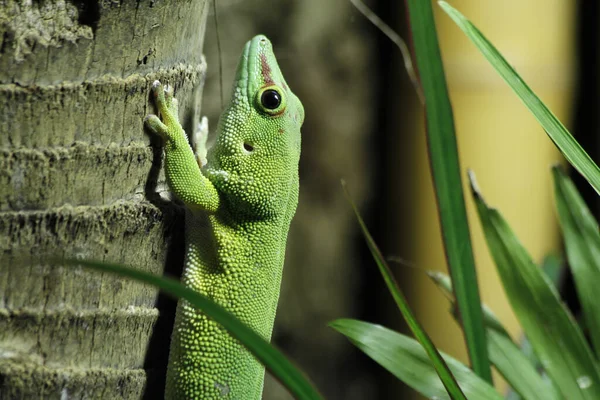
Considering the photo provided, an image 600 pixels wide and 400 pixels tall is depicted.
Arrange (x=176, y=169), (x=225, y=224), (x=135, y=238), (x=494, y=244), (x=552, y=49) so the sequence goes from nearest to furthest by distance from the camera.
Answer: (x=135, y=238) → (x=176, y=169) → (x=225, y=224) → (x=494, y=244) → (x=552, y=49)

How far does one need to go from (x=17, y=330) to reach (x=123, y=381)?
0.25 m

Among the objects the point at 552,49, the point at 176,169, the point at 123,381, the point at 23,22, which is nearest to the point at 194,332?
the point at 123,381

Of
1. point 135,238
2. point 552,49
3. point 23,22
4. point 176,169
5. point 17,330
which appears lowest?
point 17,330

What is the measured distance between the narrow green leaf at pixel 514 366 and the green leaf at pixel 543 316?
4 cm

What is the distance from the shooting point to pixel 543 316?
1674 millimetres

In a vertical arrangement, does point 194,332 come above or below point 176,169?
below

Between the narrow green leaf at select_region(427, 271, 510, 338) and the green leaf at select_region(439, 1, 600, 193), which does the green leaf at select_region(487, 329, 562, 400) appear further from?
the green leaf at select_region(439, 1, 600, 193)

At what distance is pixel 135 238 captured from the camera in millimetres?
1309

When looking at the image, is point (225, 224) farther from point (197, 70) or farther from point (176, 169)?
point (197, 70)

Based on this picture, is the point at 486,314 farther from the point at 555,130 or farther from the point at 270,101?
the point at 270,101

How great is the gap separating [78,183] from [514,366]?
3.71 ft

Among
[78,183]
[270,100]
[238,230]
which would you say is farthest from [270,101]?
[78,183]

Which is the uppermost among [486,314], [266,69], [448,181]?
[266,69]

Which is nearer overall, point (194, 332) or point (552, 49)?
point (194, 332)
